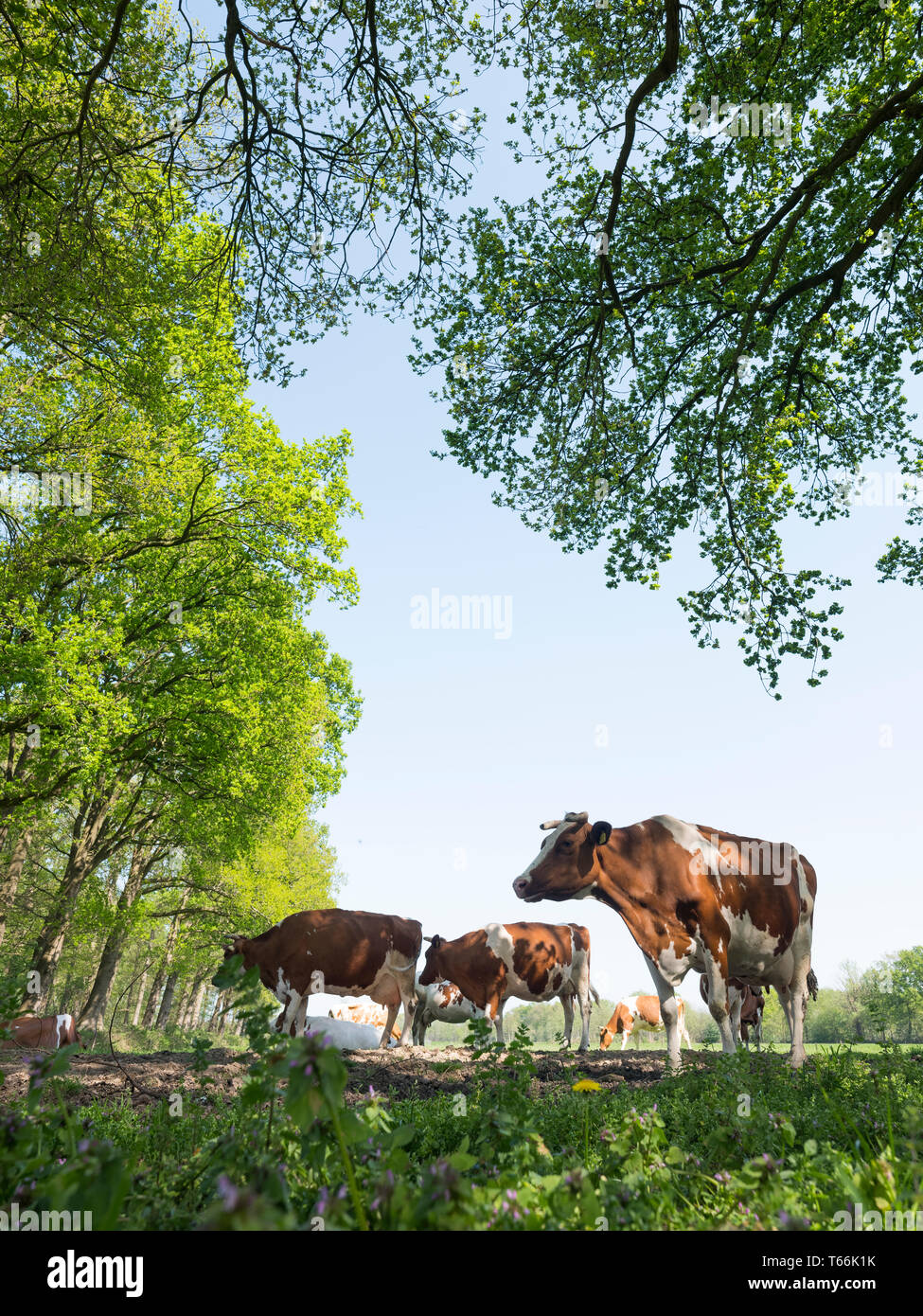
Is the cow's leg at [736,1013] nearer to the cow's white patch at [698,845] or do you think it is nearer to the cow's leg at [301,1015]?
the cow's white patch at [698,845]

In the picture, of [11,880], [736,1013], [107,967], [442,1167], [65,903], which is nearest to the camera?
[442,1167]

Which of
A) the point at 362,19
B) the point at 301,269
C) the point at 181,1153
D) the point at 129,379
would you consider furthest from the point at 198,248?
the point at 181,1153

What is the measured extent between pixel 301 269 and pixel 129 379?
7099mm

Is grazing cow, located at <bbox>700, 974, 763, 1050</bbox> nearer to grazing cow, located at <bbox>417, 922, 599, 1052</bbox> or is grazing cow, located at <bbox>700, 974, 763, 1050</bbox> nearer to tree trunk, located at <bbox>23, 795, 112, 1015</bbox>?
grazing cow, located at <bbox>417, 922, 599, 1052</bbox>

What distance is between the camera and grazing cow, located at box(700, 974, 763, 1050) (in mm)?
9180

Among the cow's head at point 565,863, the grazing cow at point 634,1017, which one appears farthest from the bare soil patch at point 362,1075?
the grazing cow at point 634,1017

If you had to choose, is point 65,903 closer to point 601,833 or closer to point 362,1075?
point 362,1075

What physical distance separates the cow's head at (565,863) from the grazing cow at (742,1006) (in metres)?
1.79

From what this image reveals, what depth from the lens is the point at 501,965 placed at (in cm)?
1487

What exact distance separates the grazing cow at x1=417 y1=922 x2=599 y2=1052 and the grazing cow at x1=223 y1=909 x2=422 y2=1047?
1.46 m

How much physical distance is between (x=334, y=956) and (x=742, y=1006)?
768 cm

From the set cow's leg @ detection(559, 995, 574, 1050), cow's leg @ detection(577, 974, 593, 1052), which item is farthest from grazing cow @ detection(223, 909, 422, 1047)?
cow's leg @ detection(559, 995, 574, 1050)

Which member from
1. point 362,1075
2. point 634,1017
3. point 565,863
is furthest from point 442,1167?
point 634,1017
